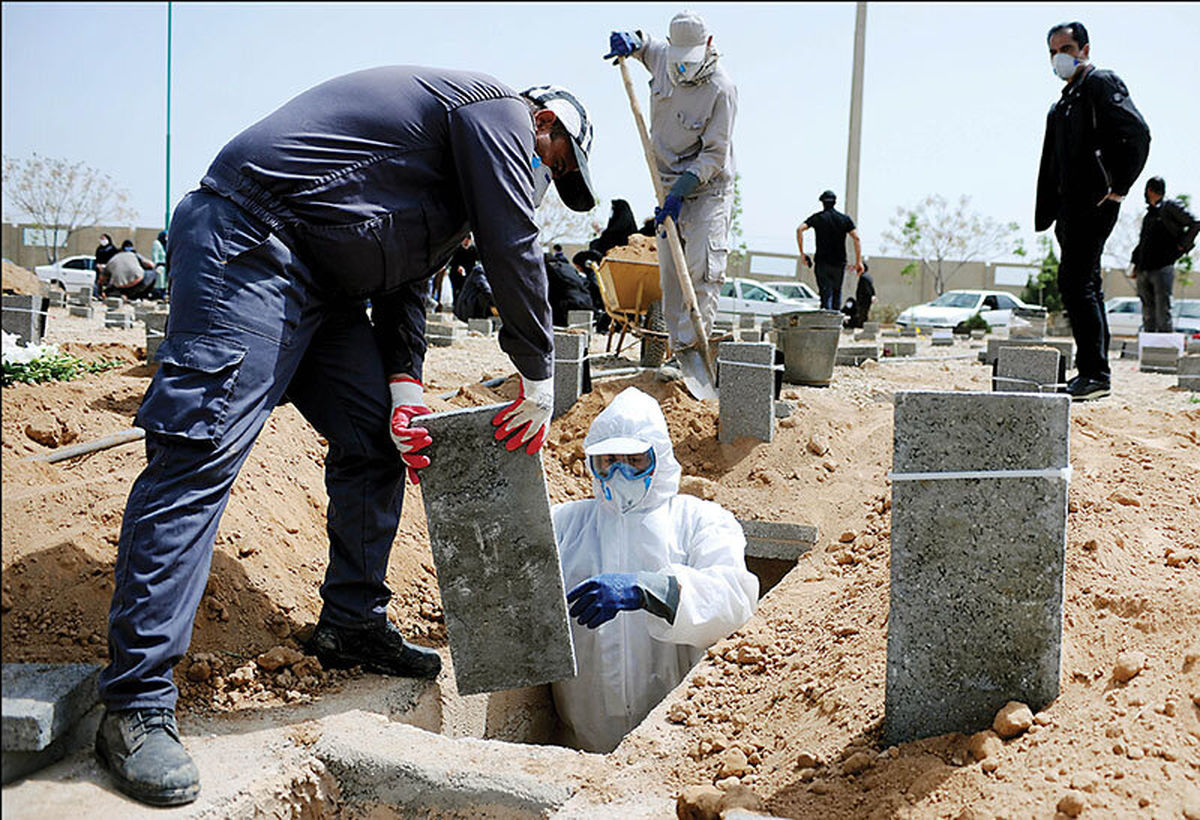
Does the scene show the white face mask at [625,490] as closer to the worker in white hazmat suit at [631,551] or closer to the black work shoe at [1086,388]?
the worker in white hazmat suit at [631,551]

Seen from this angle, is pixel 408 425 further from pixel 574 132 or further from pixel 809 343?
pixel 809 343

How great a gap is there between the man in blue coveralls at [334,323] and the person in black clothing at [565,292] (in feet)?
30.1

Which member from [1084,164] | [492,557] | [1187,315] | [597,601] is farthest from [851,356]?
[1187,315]

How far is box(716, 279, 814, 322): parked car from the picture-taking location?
23141 millimetres

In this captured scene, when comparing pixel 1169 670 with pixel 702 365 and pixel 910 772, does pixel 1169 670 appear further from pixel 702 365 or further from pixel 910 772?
pixel 702 365

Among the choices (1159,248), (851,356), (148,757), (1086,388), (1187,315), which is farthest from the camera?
(1187,315)

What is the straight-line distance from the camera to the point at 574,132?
3.01 m

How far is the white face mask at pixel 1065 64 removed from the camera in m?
5.98

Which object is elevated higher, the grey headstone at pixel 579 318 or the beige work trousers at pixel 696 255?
the beige work trousers at pixel 696 255

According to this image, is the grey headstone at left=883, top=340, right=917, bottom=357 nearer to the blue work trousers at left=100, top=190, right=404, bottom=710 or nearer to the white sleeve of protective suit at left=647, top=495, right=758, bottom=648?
the white sleeve of protective suit at left=647, top=495, right=758, bottom=648

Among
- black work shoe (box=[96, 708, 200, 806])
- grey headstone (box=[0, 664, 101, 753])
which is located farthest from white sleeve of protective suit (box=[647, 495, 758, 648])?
A: grey headstone (box=[0, 664, 101, 753])

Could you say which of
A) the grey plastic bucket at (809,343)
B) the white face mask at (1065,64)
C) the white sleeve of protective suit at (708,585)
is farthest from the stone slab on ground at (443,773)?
the grey plastic bucket at (809,343)

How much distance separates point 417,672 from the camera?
327cm

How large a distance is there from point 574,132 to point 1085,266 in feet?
13.9
